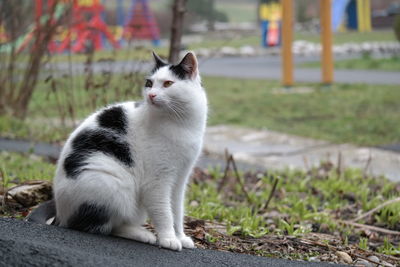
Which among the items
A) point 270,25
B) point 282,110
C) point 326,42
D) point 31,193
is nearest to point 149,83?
point 31,193

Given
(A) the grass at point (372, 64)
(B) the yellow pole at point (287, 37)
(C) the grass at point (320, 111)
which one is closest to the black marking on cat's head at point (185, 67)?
(C) the grass at point (320, 111)

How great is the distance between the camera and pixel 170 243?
10.6 ft

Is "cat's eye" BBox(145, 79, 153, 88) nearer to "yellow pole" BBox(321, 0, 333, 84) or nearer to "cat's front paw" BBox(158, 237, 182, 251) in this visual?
"cat's front paw" BBox(158, 237, 182, 251)

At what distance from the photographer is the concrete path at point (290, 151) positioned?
268 inches

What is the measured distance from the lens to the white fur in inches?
125

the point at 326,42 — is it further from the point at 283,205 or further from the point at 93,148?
the point at 93,148

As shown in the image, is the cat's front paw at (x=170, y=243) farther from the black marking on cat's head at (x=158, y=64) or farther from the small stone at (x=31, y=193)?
the small stone at (x=31, y=193)

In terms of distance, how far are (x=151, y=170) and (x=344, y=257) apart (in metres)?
1.23

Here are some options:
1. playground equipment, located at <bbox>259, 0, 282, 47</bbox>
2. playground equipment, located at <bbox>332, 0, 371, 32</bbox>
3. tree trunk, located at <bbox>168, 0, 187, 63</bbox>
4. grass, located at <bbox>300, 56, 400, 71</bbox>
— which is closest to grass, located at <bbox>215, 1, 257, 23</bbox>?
playground equipment, located at <bbox>332, 0, 371, 32</bbox>

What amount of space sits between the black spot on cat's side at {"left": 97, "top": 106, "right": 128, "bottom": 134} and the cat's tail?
565mm

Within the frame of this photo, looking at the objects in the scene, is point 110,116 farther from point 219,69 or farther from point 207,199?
point 219,69

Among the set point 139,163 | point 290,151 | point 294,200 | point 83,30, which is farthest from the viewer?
point 290,151

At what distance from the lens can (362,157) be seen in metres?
7.12

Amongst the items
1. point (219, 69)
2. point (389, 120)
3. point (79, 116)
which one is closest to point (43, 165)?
point (79, 116)
